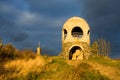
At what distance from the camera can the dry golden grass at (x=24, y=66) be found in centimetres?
2292

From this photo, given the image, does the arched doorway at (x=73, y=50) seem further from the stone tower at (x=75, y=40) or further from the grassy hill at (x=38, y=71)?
the grassy hill at (x=38, y=71)

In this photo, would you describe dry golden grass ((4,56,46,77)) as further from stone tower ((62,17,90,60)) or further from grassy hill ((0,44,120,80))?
stone tower ((62,17,90,60))

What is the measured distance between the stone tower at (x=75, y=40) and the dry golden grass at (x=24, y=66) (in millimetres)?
21504

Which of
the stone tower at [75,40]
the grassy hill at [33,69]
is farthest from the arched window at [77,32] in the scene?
the grassy hill at [33,69]

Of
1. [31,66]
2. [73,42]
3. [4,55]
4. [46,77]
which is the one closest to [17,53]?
[4,55]

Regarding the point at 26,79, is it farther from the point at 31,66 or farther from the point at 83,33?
the point at 83,33

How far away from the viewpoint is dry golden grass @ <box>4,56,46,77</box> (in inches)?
902

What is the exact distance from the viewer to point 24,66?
79.1 ft

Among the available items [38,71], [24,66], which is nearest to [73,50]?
[24,66]

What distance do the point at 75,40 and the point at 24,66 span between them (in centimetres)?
2393

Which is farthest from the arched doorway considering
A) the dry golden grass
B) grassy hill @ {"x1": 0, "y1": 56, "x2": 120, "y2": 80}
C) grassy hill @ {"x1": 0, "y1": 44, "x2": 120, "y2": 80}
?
the dry golden grass

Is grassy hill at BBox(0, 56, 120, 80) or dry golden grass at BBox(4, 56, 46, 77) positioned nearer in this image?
grassy hill at BBox(0, 56, 120, 80)

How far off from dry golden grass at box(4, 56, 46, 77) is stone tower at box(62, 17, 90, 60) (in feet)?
70.6

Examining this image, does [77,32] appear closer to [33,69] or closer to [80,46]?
[80,46]
